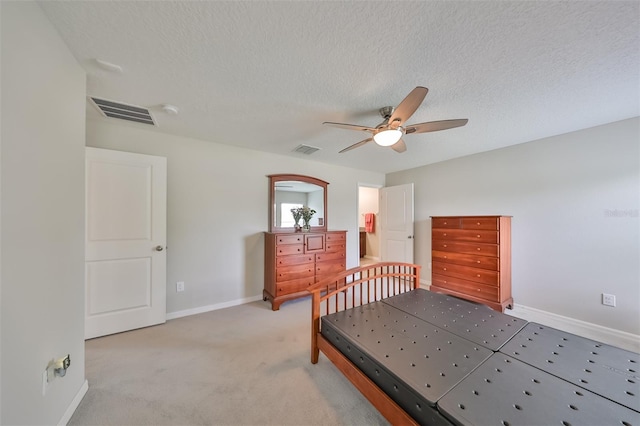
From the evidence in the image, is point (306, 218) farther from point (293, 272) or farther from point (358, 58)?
point (358, 58)

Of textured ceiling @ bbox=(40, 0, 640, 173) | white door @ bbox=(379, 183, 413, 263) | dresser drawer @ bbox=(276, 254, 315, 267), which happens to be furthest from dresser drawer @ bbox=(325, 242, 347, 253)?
textured ceiling @ bbox=(40, 0, 640, 173)

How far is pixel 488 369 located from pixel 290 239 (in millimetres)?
2486

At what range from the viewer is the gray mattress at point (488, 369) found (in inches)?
39.1

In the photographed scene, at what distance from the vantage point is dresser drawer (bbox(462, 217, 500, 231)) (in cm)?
298

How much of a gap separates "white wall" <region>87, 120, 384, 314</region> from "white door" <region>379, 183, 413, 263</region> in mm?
2134

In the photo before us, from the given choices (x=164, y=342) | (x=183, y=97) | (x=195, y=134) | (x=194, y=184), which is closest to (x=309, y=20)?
(x=183, y=97)

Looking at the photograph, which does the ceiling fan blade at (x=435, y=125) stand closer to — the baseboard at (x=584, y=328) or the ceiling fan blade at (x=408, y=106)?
the ceiling fan blade at (x=408, y=106)

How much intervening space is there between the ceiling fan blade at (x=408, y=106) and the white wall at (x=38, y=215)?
201cm

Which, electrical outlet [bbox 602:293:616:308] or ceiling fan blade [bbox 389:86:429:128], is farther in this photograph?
electrical outlet [bbox 602:293:616:308]

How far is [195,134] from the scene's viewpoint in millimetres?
2852

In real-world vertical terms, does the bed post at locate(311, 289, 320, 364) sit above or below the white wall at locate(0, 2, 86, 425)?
below

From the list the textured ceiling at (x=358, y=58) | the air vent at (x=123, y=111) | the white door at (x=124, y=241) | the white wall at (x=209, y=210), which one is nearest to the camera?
the textured ceiling at (x=358, y=58)

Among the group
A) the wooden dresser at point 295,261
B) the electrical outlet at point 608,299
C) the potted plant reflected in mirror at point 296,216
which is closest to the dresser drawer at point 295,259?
the wooden dresser at point 295,261

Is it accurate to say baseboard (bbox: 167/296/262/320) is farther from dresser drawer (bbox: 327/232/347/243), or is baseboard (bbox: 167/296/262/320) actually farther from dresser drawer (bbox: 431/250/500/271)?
dresser drawer (bbox: 431/250/500/271)
